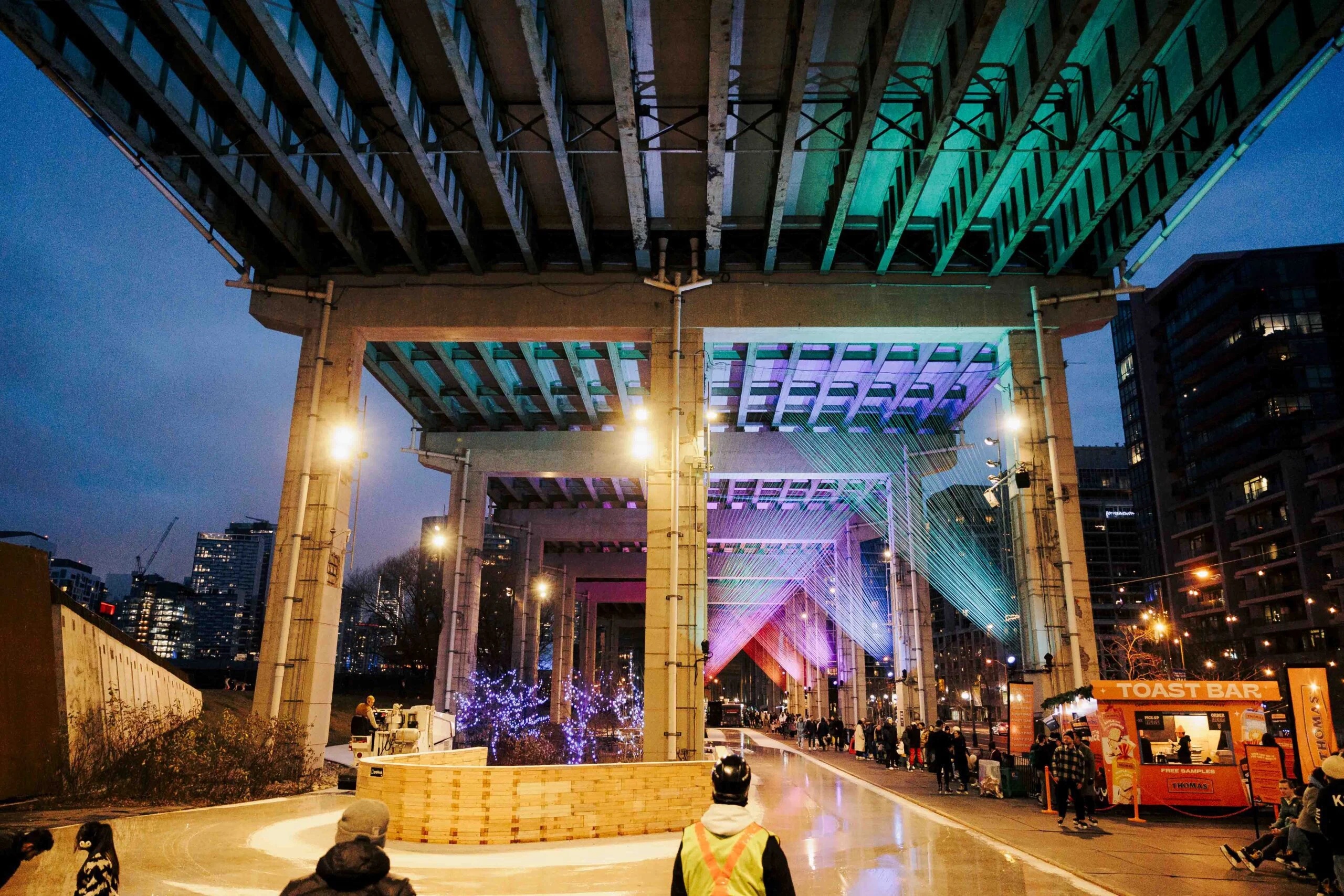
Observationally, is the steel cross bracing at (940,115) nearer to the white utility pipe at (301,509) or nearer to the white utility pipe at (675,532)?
the white utility pipe at (675,532)

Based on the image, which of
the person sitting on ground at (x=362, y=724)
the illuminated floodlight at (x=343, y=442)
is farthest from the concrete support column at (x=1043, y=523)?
the illuminated floodlight at (x=343, y=442)

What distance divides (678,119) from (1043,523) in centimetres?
1151

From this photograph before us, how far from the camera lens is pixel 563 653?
49500 mm

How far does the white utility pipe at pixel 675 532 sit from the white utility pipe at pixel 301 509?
770 centimetres

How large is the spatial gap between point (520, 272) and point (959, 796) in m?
15.2

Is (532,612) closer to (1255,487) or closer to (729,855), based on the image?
(729,855)

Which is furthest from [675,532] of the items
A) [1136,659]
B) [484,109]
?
[1136,659]

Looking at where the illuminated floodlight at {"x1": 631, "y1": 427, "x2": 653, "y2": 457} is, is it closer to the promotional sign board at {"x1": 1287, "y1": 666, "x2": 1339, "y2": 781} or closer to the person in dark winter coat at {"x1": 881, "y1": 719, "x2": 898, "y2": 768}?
the promotional sign board at {"x1": 1287, "y1": 666, "x2": 1339, "y2": 781}

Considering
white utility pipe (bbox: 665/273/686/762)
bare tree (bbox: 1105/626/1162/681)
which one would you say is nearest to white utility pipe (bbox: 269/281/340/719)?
white utility pipe (bbox: 665/273/686/762)

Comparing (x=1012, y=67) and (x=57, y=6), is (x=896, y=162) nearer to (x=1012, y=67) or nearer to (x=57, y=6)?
(x=1012, y=67)

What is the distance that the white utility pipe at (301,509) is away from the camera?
18.4m

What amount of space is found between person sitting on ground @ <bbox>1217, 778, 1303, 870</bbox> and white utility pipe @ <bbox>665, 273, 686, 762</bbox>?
32.5 feet

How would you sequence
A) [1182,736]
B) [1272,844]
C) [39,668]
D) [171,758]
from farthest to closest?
[1182,736] < [171,758] < [39,668] < [1272,844]

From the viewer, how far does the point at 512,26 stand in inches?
568
